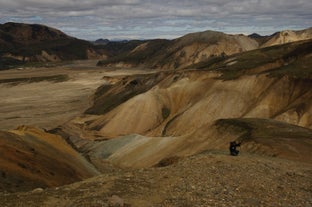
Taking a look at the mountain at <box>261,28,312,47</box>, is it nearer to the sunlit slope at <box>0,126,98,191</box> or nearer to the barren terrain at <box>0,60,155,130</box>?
the barren terrain at <box>0,60,155,130</box>

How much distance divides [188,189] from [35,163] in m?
12.5

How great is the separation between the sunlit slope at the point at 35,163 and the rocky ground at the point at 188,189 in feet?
19.0

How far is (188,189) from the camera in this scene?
13.3 meters

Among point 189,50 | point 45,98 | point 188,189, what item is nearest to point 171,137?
point 188,189

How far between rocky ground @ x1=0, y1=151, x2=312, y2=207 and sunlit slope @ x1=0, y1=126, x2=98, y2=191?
578 centimetres

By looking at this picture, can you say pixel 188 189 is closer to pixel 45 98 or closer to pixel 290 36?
pixel 45 98

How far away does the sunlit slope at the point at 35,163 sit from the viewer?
19875 mm

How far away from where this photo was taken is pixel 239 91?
5209 centimetres

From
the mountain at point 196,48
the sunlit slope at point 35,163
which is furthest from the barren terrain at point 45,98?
the sunlit slope at point 35,163

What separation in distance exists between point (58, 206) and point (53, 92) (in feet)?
286

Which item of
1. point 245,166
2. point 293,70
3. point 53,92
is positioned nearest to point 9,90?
point 53,92

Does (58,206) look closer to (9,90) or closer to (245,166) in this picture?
(245,166)

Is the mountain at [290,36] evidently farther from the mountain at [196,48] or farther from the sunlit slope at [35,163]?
the sunlit slope at [35,163]

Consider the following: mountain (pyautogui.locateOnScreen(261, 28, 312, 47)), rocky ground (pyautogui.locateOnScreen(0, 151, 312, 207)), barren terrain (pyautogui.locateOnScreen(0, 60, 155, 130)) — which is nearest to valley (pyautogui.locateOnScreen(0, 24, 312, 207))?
rocky ground (pyautogui.locateOnScreen(0, 151, 312, 207))
